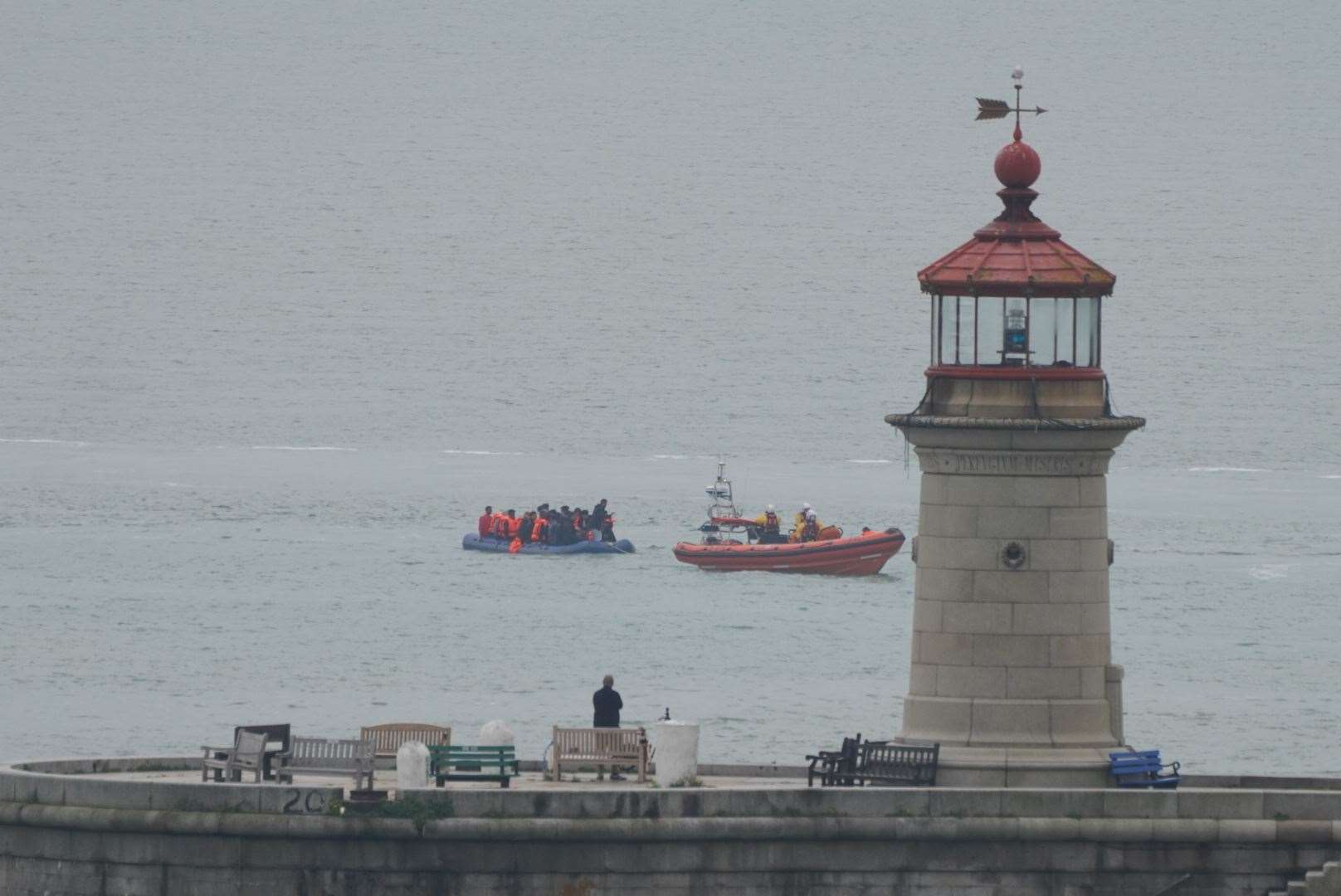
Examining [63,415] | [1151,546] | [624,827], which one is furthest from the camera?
[63,415]

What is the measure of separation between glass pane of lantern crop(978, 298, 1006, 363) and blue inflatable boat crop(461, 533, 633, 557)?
73383mm

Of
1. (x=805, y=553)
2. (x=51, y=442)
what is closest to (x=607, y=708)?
(x=805, y=553)

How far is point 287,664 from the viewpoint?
67.3m

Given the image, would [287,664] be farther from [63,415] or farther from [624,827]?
[63,415]

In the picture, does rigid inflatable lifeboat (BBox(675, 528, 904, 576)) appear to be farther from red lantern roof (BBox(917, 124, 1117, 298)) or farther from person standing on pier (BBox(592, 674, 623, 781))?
red lantern roof (BBox(917, 124, 1117, 298))

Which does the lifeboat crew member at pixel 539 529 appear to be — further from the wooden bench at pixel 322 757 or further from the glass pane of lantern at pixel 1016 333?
the glass pane of lantern at pixel 1016 333

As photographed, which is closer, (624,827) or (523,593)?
(624,827)

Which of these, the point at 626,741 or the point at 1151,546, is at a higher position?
the point at 1151,546

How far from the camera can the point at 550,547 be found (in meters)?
96.9

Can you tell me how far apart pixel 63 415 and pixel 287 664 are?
99761mm

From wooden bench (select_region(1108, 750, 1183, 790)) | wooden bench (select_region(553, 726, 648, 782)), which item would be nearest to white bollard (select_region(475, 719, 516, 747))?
wooden bench (select_region(553, 726, 648, 782))

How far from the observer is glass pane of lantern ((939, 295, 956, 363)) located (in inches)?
893

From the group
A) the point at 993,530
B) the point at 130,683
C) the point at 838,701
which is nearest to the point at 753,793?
the point at 993,530

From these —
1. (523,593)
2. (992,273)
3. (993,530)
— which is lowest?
(993,530)
